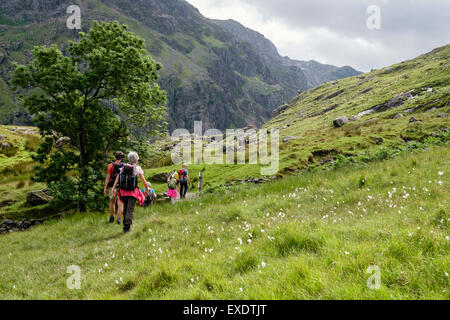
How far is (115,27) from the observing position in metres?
17.6

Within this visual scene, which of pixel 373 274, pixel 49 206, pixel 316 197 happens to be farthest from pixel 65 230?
pixel 373 274

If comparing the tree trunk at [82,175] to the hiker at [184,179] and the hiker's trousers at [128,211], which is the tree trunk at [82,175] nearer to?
the hiker at [184,179]

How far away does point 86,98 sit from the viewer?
17297 millimetres

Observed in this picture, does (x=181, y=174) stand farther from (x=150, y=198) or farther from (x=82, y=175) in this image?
(x=82, y=175)

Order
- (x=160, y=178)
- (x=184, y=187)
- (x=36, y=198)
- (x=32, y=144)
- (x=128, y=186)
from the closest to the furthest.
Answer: (x=128, y=186) < (x=36, y=198) < (x=184, y=187) < (x=160, y=178) < (x=32, y=144)

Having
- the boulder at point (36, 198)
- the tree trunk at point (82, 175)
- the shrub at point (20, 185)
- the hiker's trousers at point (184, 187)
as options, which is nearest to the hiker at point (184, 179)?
the hiker's trousers at point (184, 187)

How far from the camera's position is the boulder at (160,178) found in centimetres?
2406

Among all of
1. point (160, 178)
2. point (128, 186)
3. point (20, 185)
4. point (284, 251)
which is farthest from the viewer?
point (160, 178)

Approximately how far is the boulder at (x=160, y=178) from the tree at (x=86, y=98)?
5876 mm

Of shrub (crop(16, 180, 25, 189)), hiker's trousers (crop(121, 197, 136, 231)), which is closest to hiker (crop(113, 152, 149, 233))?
hiker's trousers (crop(121, 197, 136, 231))

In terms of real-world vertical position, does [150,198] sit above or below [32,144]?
below

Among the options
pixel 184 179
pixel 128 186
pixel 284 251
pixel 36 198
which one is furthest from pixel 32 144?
pixel 284 251

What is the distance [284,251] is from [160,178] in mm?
20593
